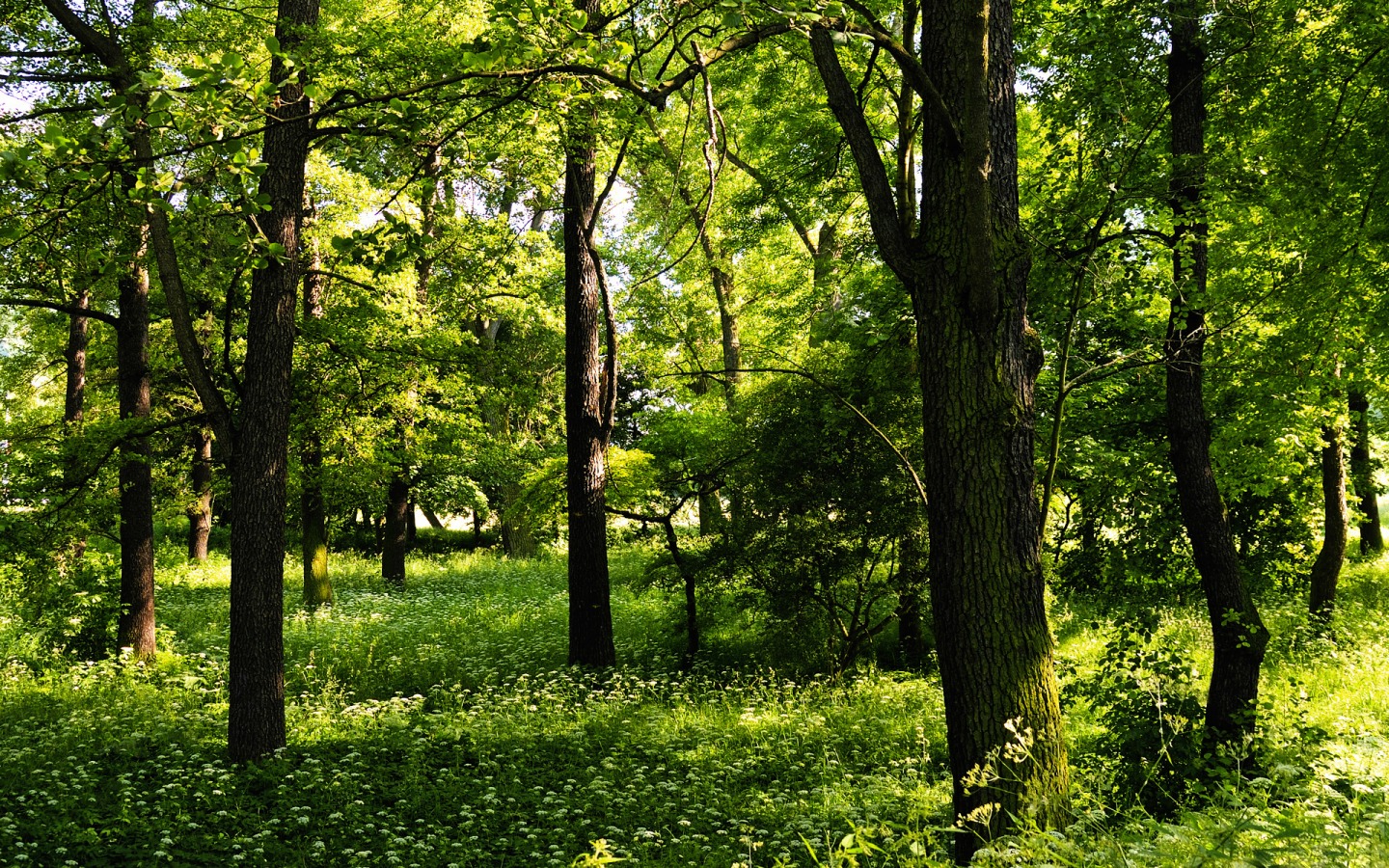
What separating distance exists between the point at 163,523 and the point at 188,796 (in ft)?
87.4

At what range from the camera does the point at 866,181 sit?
468cm

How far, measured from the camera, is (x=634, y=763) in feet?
23.7

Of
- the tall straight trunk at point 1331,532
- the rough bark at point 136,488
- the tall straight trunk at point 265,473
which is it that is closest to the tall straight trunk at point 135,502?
the rough bark at point 136,488

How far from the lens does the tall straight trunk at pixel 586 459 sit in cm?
1070

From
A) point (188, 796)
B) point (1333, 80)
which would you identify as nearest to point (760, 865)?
point (188, 796)

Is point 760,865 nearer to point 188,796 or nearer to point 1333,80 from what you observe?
point 188,796

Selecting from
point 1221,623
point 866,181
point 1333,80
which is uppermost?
point 1333,80

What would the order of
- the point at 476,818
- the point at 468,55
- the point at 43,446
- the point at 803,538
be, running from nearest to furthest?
the point at 468,55 → the point at 476,818 → the point at 803,538 → the point at 43,446

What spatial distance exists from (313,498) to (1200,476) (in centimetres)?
1534

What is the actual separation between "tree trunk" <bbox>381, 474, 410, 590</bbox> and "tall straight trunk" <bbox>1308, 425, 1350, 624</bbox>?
59.2 ft

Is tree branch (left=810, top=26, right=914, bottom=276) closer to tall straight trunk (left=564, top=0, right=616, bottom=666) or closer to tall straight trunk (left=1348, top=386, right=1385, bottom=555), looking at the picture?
tall straight trunk (left=564, top=0, right=616, bottom=666)

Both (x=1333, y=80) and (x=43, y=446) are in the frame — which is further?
(x=43, y=446)

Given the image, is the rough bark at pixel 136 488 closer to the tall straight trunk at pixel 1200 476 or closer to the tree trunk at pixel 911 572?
the tree trunk at pixel 911 572

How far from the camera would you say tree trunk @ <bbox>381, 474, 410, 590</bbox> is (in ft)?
65.5
